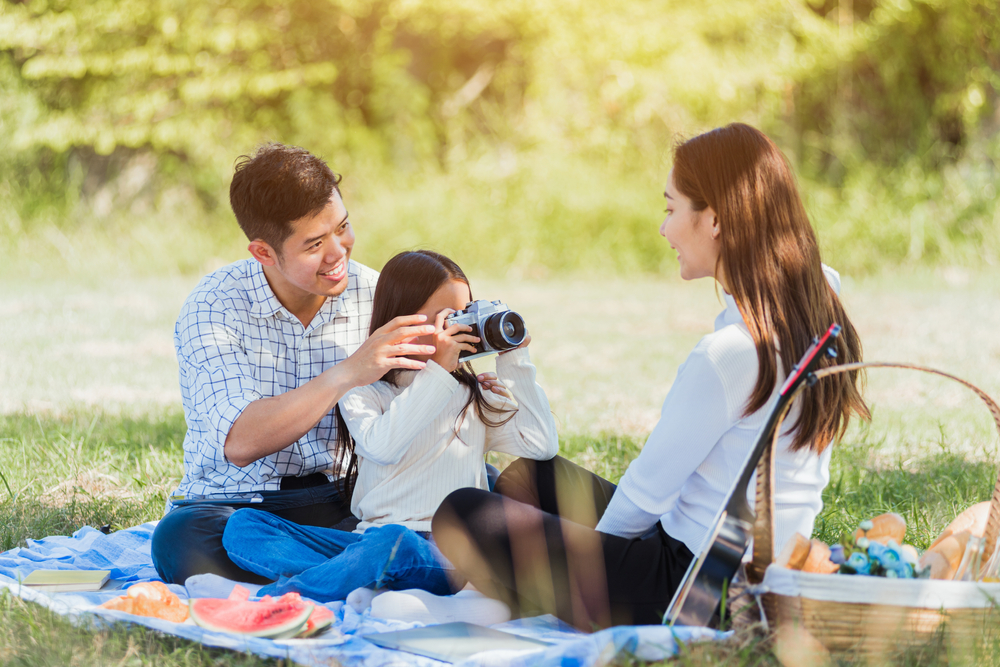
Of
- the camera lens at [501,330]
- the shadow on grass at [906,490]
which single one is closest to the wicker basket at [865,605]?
the camera lens at [501,330]

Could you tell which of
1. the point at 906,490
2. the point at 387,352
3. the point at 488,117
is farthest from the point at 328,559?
the point at 488,117

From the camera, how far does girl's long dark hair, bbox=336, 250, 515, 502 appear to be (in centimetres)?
260

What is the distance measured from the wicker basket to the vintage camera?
0.84 meters

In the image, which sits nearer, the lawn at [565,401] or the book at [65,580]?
the book at [65,580]

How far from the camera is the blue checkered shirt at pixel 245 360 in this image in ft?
8.45

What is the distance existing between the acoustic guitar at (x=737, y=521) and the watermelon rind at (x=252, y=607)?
82cm

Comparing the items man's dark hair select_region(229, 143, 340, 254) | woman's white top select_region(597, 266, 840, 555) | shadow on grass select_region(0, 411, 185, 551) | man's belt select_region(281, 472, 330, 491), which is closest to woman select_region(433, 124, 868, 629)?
woman's white top select_region(597, 266, 840, 555)

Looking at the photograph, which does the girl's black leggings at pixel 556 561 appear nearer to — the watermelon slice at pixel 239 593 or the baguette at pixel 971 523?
the watermelon slice at pixel 239 593

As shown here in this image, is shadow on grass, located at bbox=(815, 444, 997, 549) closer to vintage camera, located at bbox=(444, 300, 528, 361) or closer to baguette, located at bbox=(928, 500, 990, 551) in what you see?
baguette, located at bbox=(928, 500, 990, 551)

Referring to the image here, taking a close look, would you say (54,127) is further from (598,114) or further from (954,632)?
(954,632)

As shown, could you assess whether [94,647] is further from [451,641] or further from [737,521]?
[737,521]

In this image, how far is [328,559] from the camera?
2479 mm

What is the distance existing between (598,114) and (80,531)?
399 inches

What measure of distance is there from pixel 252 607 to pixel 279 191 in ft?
3.70
